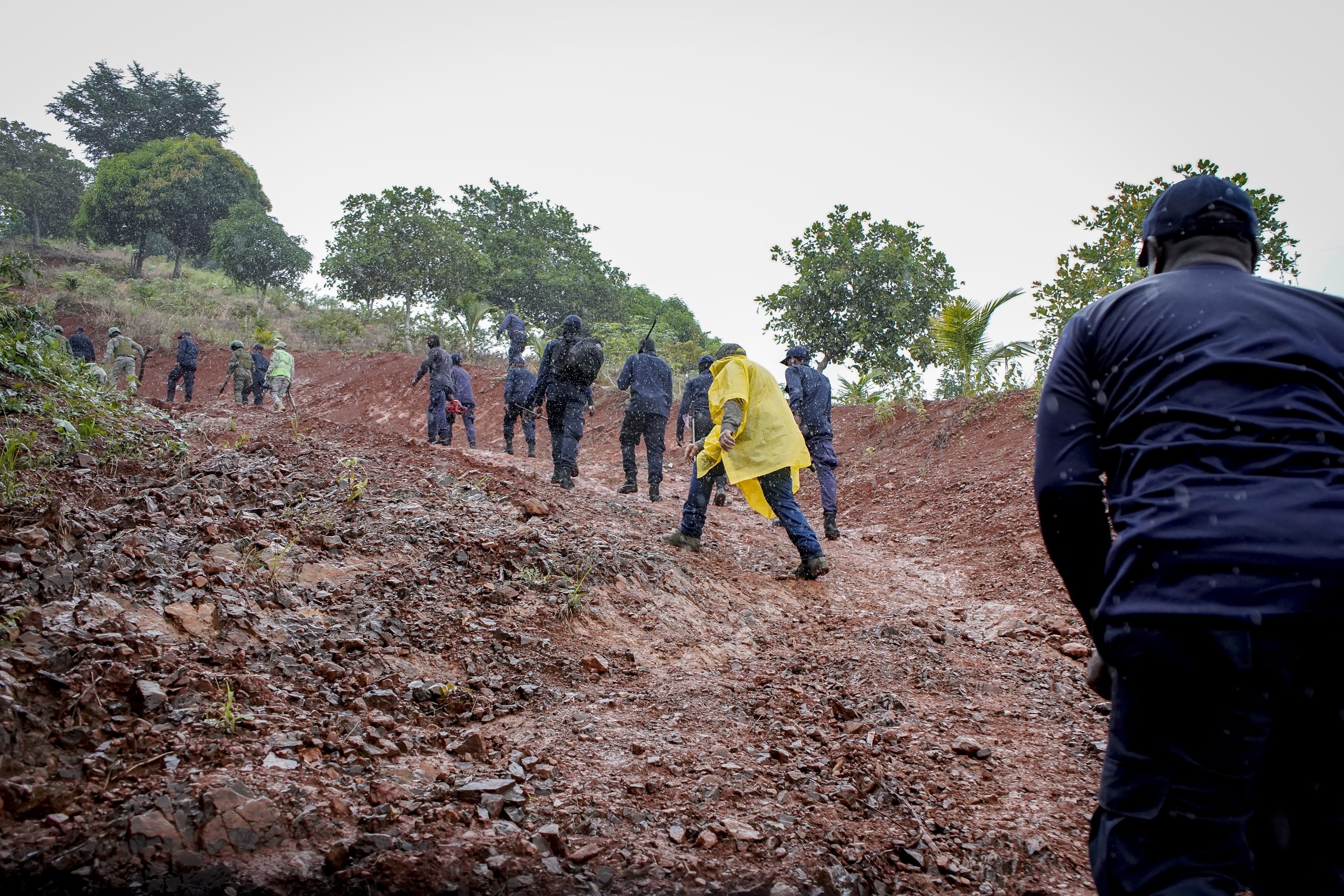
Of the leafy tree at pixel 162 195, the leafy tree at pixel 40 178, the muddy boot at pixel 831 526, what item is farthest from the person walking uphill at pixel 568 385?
the leafy tree at pixel 40 178

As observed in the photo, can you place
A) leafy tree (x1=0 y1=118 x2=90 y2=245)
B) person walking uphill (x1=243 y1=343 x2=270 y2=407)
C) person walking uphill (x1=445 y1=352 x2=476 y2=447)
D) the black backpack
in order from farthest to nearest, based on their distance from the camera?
1. leafy tree (x1=0 y1=118 x2=90 y2=245)
2. person walking uphill (x1=243 y1=343 x2=270 y2=407)
3. person walking uphill (x1=445 y1=352 x2=476 y2=447)
4. the black backpack

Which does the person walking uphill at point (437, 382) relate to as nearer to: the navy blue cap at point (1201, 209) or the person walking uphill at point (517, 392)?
the person walking uphill at point (517, 392)

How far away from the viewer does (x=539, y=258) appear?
30.9 m

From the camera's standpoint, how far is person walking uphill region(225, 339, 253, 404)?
49.5 ft

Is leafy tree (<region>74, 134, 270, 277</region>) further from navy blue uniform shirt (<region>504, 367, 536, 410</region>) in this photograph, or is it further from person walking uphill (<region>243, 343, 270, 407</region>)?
navy blue uniform shirt (<region>504, 367, 536, 410</region>)

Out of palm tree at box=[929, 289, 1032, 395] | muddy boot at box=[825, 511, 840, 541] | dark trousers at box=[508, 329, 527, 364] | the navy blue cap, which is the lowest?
muddy boot at box=[825, 511, 840, 541]

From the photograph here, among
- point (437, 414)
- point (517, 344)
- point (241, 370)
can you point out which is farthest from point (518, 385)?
point (241, 370)

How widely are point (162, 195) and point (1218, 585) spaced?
36.8 metres

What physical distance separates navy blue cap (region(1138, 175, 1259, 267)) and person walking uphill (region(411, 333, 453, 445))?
10.6 meters

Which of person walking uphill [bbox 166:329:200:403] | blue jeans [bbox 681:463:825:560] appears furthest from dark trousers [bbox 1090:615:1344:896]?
person walking uphill [bbox 166:329:200:403]

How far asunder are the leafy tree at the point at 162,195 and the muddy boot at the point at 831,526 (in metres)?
30.9

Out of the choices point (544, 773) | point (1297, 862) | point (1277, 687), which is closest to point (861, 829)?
point (544, 773)

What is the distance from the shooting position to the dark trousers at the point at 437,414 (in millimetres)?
11562

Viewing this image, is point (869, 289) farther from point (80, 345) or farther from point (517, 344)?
point (80, 345)
